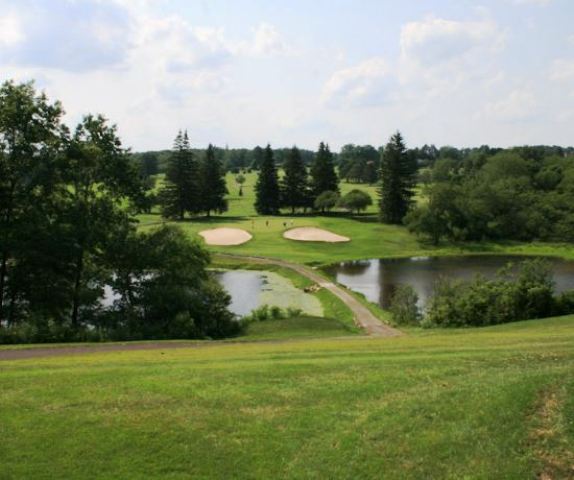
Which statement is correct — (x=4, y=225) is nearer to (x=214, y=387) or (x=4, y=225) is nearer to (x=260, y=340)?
(x=260, y=340)

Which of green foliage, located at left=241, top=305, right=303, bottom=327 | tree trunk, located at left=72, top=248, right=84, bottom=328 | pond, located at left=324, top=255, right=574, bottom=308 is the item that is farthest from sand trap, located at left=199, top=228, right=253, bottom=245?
tree trunk, located at left=72, top=248, right=84, bottom=328

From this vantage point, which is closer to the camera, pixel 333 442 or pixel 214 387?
pixel 333 442

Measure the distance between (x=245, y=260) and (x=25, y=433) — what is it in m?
53.0

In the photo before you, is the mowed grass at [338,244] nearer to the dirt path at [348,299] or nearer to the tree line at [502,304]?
the dirt path at [348,299]

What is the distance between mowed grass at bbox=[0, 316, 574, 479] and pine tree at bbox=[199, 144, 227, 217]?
75868 mm

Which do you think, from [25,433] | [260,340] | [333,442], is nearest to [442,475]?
[333,442]

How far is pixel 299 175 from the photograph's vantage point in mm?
93688

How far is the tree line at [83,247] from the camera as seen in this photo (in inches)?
1163

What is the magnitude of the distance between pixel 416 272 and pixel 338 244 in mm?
16186

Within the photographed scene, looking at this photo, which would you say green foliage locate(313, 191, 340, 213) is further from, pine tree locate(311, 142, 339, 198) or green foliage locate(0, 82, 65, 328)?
green foliage locate(0, 82, 65, 328)

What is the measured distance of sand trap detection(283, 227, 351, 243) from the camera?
245ft

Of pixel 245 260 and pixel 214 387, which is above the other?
pixel 245 260

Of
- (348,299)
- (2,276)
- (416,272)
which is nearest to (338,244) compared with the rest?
(416,272)

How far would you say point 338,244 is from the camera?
2886 inches
